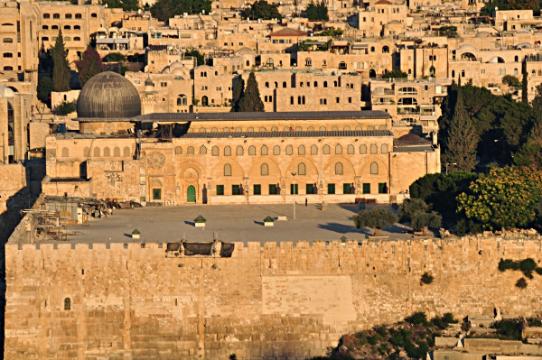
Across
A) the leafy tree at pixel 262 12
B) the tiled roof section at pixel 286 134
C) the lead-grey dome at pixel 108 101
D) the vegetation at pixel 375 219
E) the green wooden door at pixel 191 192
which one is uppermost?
the leafy tree at pixel 262 12

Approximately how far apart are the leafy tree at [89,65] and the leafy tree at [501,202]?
132ft

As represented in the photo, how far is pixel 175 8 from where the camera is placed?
138 m

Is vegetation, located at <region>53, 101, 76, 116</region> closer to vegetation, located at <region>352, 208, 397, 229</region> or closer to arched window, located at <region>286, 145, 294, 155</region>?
arched window, located at <region>286, 145, 294, 155</region>

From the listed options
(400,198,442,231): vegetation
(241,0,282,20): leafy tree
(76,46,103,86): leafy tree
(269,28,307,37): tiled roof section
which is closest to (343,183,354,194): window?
(400,198,442,231): vegetation

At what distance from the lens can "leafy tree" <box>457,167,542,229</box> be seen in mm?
68188

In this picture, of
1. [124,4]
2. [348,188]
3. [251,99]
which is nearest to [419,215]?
[348,188]

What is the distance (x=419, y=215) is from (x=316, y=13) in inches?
2657


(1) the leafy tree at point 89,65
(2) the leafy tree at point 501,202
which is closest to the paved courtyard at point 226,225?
(2) the leafy tree at point 501,202

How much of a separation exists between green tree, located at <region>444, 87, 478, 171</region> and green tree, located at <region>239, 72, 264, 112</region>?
493 inches

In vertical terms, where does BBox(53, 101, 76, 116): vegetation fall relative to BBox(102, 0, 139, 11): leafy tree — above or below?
below

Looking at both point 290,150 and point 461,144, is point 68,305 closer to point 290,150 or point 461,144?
point 290,150

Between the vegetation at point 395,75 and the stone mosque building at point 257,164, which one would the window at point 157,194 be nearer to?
the stone mosque building at point 257,164

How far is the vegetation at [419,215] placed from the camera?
224 feet

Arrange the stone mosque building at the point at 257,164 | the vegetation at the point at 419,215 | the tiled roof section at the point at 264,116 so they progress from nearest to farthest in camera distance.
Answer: the vegetation at the point at 419,215, the stone mosque building at the point at 257,164, the tiled roof section at the point at 264,116
